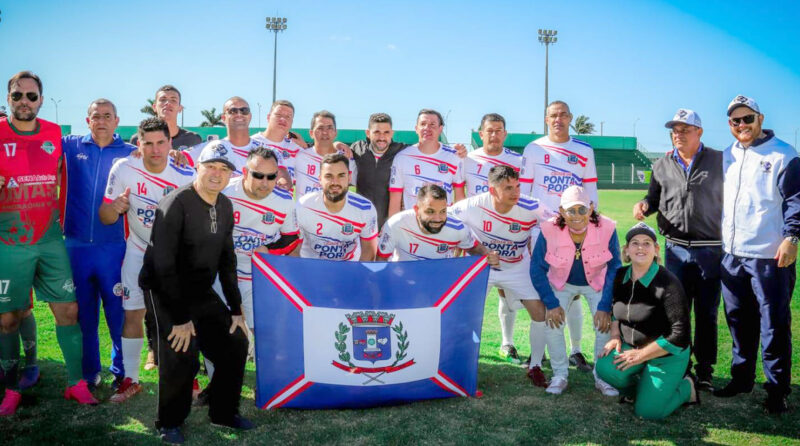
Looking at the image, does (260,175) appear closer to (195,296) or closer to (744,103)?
(195,296)

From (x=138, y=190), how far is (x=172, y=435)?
2.08 metres

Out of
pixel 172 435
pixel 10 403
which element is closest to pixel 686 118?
pixel 172 435

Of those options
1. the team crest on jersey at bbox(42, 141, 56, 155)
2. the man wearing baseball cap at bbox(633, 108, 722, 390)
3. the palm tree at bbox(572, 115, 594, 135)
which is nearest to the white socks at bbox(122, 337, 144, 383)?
the team crest on jersey at bbox(42, 141, 56, 155)

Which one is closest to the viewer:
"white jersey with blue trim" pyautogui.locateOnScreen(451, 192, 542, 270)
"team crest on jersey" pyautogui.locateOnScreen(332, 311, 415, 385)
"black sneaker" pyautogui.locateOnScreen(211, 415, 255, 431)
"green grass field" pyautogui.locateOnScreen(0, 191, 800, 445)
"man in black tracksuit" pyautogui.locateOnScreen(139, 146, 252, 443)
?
"man in black tracksuit" pyautogui.locateOnScreen(139, 146, 252, 443)

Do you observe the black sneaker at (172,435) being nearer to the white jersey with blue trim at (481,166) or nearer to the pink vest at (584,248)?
the pink vest at (584,248)

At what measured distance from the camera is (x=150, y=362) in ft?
18.2

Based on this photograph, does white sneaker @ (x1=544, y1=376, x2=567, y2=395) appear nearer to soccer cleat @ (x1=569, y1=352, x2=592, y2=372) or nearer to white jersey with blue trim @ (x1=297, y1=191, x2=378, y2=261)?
soccer cleat @ (x1=569, y1=352, x2=592, y2=372)

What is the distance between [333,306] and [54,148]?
8.72ft

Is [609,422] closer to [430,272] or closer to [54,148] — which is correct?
[430,272]

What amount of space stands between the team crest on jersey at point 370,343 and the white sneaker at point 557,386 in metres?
1.44

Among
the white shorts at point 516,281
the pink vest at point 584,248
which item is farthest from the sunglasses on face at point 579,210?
the white shorts at point 516,281

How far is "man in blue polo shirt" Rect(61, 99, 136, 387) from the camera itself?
4.96 meters

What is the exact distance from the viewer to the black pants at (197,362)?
395 centimetres

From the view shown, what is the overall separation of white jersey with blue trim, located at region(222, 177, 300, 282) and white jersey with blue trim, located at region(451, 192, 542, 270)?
176 cm
